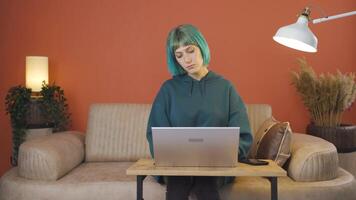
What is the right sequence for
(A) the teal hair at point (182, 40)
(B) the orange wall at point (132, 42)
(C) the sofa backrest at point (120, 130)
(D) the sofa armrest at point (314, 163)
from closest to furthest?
1. (A) the teal hair at point (182, 40)
2. (D) the sofa armrest at point (314, 163)
3. (C) the sofa backrest at point (120, 130)
4. (B) the orange wall at point (132, 42)

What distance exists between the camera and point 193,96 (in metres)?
1.88

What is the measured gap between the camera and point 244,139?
5.89ft

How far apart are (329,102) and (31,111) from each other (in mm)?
2074

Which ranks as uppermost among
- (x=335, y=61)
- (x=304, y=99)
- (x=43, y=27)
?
(x=43, y=27)

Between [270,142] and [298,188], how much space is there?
277mm

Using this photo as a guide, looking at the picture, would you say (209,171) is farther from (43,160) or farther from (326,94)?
(326,94)

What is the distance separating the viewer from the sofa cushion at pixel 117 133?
8.25 feet

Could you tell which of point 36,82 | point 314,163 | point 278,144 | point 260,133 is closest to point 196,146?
point 278,144

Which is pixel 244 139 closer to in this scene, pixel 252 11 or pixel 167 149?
pixel 167 149

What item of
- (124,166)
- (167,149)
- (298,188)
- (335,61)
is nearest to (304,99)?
(335,61)

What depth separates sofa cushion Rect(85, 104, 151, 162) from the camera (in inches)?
99.0

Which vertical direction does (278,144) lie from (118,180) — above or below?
above

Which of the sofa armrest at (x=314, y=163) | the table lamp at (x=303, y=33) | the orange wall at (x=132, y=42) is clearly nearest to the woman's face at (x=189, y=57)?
the table lamp at (x=303, y=33)

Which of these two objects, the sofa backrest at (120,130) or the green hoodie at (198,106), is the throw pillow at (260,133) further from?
the green hoodie at (198,106)
